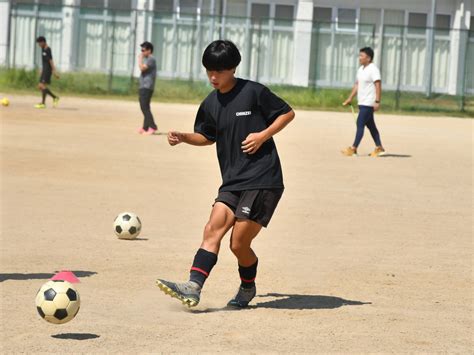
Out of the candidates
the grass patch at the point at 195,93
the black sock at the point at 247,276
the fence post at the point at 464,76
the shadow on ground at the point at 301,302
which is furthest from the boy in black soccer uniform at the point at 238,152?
the fence post at the point at 464,76

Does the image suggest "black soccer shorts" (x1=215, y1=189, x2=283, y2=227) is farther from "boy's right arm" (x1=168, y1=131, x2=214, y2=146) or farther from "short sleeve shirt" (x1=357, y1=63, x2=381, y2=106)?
"short sleeve shirt" (x1=357, y1=63, x2=381, y2=106)

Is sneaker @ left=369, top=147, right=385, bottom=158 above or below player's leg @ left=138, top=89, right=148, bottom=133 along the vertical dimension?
below

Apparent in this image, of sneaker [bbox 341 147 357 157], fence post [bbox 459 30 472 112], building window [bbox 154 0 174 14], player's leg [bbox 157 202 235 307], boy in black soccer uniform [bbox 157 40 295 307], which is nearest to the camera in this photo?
player's leg [bbox 157 202 235 307]

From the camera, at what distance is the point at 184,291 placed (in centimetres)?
789

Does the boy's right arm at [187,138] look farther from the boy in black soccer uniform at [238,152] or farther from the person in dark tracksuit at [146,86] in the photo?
the person in dark tracksuit at [146,86]

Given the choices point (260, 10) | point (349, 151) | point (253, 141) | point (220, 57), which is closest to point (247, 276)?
point (253, 141)

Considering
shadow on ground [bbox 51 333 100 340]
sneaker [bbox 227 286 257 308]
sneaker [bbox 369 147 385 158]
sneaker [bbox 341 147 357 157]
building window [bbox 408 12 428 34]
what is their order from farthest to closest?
building window [bbox 408 12 428 34] < sneaker [bbox 369 147 385 158] < sneaker [bbox 341 147 357 157] < sneaker [bbox 227 286 257 308] < shadow on ground [bbox 51 333 100 340]

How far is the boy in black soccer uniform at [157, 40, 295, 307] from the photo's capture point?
8.09 meters

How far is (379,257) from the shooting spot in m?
11.0

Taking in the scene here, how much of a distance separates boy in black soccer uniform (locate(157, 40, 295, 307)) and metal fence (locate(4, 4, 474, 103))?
30.7 meters

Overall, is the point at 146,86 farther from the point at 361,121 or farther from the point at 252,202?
the point at 252,202

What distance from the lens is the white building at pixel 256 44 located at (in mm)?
39344

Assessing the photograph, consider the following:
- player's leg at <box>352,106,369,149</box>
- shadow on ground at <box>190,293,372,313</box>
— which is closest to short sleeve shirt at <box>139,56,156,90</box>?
player's leg at <box>352,106,369,149</box>

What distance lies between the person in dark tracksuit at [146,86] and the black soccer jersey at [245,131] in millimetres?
15634
